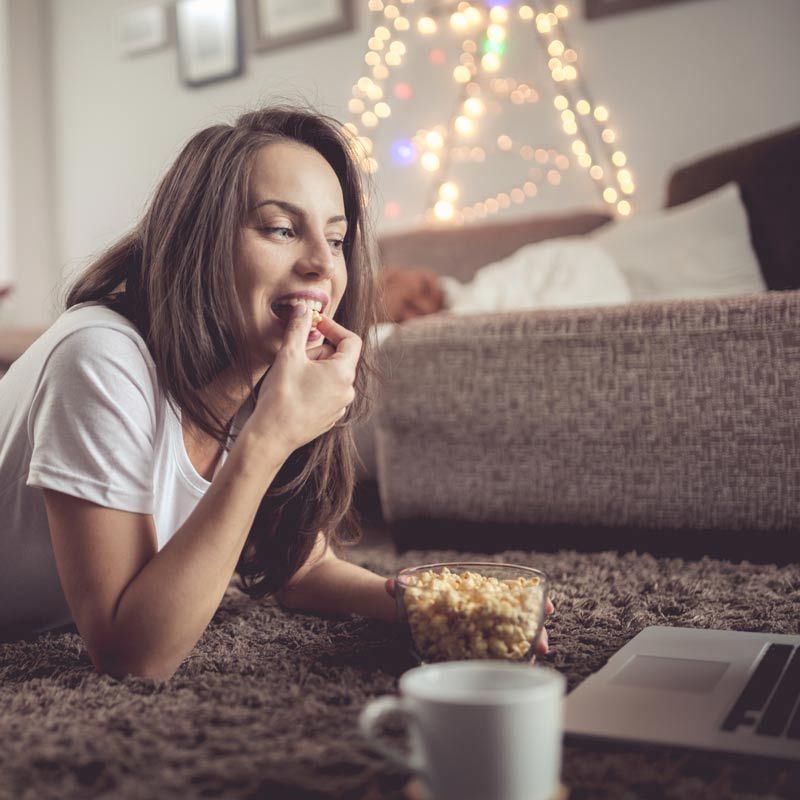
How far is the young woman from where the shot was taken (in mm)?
851

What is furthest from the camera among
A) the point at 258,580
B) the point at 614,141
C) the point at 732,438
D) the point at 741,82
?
the point at 614,141

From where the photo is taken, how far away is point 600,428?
149 cm

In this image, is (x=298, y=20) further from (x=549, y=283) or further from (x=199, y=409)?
(x=199, y=409)

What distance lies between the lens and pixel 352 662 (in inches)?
37.3

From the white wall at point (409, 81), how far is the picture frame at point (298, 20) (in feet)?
0.14

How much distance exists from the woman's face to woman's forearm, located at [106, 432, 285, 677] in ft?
0.67

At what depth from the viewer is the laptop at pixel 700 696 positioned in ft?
2.24

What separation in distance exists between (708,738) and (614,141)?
260 centimetres

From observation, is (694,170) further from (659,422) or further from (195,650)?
(195,650)

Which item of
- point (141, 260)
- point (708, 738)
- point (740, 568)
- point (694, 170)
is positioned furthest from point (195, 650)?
point (694, 170)

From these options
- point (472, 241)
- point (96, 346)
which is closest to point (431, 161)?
point (472, 241)

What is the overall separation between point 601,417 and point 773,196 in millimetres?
1007

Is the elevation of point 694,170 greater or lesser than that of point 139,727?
greater

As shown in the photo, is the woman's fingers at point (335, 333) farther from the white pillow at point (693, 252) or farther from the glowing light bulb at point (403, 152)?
the glowing light bulb at point (403, 152)
